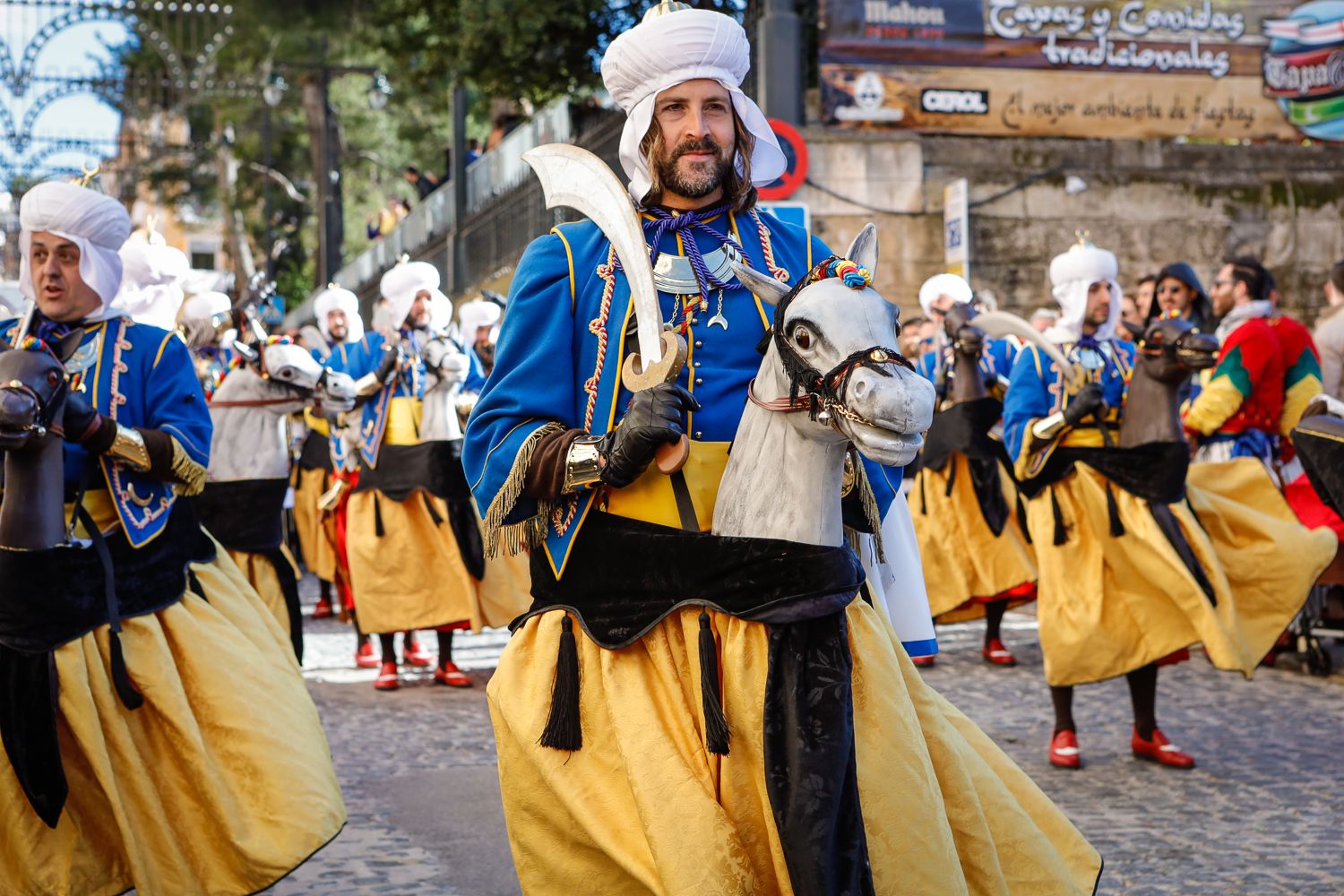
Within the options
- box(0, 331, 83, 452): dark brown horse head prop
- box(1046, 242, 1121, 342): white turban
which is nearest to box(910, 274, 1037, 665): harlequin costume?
box(1046, 242, 1121, 342): white turban

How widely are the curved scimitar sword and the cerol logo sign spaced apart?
12.5 meters

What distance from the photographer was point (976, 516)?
1103 cm

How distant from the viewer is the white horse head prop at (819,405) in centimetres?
305

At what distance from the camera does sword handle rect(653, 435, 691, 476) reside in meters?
3.35

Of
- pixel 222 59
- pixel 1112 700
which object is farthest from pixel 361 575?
pixel 222 59

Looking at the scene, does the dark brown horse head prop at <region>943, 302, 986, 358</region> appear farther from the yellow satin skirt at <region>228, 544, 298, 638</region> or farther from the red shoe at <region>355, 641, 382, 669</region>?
the red shoe at <region>355, 641, 382, 669</region>

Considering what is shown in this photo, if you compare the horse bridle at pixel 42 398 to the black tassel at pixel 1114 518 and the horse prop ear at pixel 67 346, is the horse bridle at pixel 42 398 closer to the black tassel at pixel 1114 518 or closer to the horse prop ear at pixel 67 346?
the horse prop ear at pixel 67 346

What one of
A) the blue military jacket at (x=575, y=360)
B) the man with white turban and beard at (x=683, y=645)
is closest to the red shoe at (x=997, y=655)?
the man with white turban and beard at (x=683, y=645)

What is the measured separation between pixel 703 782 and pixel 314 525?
11.3 metres

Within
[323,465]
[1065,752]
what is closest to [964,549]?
[1065,752]

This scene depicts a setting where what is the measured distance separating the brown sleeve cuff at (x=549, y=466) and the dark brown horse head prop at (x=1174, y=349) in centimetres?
422

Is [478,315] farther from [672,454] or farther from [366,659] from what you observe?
[672,454]

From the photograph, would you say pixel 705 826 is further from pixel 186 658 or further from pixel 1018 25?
pixel 1018 25

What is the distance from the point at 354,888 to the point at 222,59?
1396 inches
